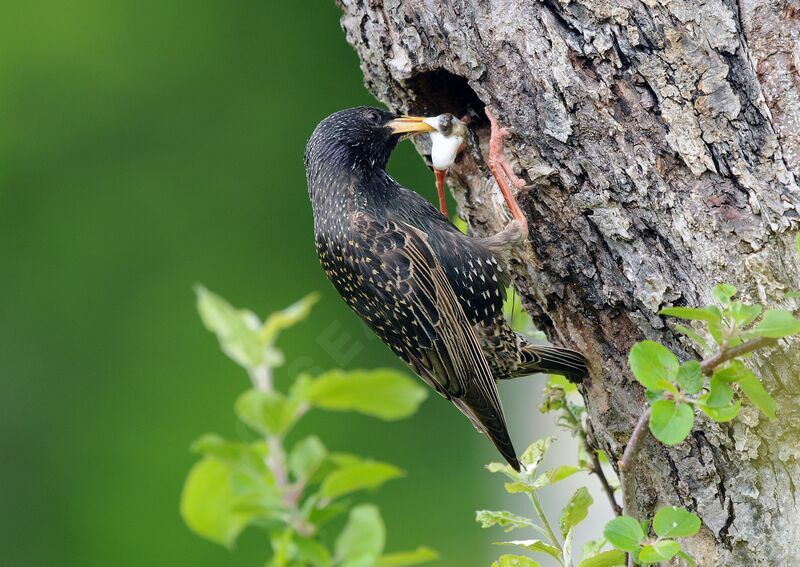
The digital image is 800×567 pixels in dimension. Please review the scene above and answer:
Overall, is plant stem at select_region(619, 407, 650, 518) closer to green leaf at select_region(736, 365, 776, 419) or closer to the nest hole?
green leaf at select_region(736, 365, 776, 419)

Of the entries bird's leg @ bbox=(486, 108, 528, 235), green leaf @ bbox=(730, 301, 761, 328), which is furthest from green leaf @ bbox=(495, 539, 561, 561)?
bird's leg @ bbox=(486, 108, 528, 235)

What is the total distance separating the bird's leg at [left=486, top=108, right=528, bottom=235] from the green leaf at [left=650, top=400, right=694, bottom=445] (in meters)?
0.94

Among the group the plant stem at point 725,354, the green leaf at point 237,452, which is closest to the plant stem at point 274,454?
the green leaf at point 237,452

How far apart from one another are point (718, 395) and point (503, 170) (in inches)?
40.0

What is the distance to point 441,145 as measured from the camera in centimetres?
249

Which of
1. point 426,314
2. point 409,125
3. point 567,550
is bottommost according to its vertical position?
point 567,550

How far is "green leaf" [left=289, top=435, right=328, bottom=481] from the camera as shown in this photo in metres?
0.92

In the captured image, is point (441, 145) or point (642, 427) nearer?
point (642, 427)

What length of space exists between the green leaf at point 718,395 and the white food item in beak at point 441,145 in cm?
126

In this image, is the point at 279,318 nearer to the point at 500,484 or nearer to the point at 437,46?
the point at 437,46

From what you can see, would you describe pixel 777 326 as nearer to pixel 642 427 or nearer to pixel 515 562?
pixel 642 427

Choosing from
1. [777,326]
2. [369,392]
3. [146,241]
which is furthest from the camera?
[146,241]

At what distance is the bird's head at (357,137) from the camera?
2.72m

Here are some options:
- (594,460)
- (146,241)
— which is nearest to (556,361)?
(594,460)
